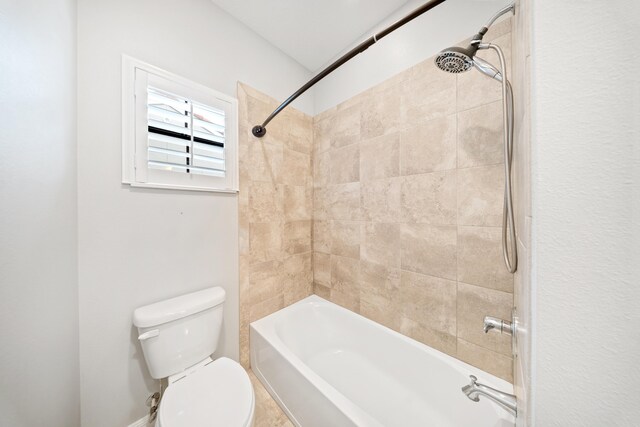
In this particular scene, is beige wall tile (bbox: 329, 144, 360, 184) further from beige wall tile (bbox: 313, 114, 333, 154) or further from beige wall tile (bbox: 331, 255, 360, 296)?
beige wall tile (bbox: 331, 255, 360, 296)

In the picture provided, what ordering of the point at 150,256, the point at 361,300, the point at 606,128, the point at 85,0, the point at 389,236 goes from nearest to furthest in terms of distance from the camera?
the point at 606,128 → the point at 85,0 → the point at 150,256 → the point at 389,236 → the point at 361,300

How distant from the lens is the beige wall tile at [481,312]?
964 mm

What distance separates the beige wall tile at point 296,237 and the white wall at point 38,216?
1.13 metres

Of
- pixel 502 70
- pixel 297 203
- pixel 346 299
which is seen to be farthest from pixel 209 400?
pixel 502 70

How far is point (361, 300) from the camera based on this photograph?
155 centimetres

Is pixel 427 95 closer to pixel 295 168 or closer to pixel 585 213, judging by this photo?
pixel 295 168

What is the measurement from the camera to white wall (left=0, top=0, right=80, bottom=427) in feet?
1.72

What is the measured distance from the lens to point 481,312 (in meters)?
1.03

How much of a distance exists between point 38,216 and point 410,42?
75.6 inches

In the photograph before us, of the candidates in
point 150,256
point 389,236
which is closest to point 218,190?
point 150,256

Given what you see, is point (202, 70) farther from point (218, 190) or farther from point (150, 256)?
point (150, 256)

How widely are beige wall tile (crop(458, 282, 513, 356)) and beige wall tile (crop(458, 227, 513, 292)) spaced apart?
4cm

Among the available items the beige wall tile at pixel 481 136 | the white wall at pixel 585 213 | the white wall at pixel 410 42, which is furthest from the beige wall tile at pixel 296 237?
the white wall at pixel 585 213

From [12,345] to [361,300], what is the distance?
5.10 ft
